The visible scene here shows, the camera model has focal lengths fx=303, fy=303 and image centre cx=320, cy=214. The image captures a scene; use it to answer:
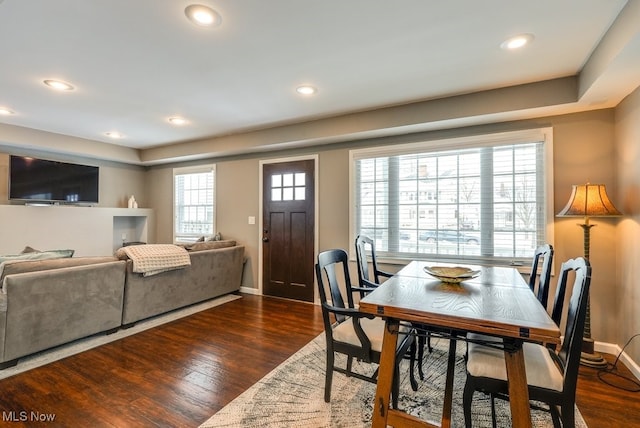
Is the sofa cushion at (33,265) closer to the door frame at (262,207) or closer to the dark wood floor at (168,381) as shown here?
the dark wood floor at (168,381)

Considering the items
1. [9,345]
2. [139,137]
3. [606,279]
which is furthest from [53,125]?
[606,279]

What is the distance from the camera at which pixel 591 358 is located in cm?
254

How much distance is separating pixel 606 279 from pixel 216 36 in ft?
12.8

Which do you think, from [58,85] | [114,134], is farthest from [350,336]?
[114,134]

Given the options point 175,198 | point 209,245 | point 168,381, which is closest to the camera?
point 168,381

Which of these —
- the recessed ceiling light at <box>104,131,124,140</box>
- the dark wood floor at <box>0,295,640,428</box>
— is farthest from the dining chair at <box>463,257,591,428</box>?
the recessed ceiling light at <box>104,131,124,140</box>

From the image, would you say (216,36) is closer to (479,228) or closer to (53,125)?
(479,228)

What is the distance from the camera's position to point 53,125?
13.7 feet

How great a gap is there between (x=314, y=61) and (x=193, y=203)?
3.99 m

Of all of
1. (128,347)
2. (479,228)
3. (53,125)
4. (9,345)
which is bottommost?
(128,347)

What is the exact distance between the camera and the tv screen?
4.35 metres

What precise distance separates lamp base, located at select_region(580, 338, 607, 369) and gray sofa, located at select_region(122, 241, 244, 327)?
407 cm

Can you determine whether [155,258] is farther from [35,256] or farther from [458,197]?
[458,197]

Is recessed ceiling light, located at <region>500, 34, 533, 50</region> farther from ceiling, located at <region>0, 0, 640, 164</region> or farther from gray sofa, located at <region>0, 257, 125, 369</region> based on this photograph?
gray sofa, located at <region>0, 257, 125, 369</region>
